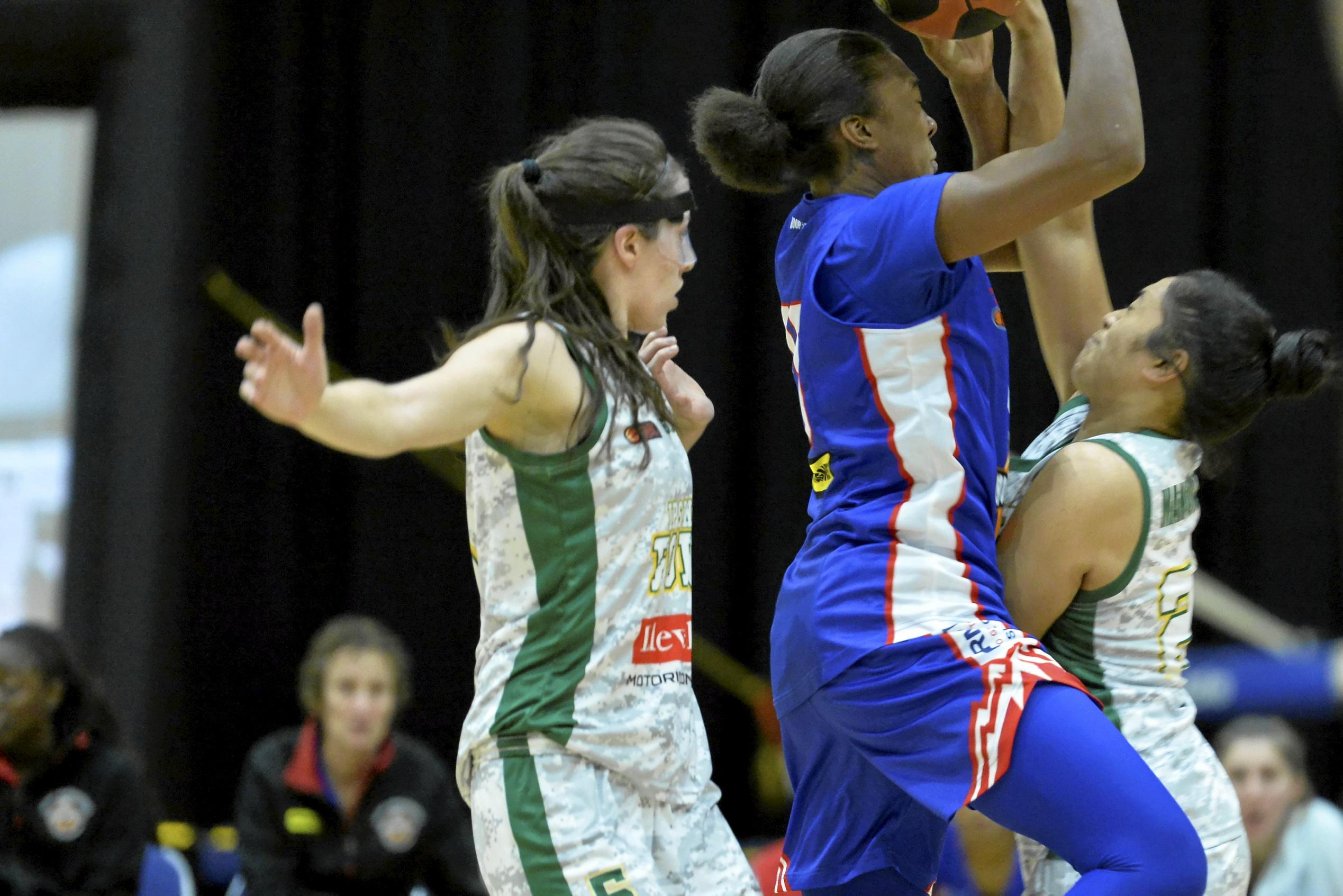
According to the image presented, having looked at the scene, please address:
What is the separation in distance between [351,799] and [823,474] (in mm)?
2827

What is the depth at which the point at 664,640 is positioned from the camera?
2.22m

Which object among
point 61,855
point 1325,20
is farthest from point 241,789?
point 1325,20

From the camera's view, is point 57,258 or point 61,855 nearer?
point 61,855

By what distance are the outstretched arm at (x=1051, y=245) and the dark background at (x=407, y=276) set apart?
2607mm

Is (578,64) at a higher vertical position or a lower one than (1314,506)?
higher

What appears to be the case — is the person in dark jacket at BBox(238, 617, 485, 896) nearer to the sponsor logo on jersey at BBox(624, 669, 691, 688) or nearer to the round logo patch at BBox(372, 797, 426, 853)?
the round logo patch at BBox(372, 797, 426, 853)

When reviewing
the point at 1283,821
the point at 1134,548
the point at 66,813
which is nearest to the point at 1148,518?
the point at 1134,548

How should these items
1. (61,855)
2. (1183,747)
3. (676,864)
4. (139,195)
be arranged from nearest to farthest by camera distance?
(676,864), (1183,747), (61,855), (139,195)

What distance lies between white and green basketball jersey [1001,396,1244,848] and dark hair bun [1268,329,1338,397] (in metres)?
0.16

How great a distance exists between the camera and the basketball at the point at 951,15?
7.81 ft

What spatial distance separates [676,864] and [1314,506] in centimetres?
379

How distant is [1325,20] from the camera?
5184 millimetres

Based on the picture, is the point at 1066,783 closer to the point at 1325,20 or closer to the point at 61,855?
the point at 61,855

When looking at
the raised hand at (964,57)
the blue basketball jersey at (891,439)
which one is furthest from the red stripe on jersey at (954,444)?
the raised hand at (964,57)
